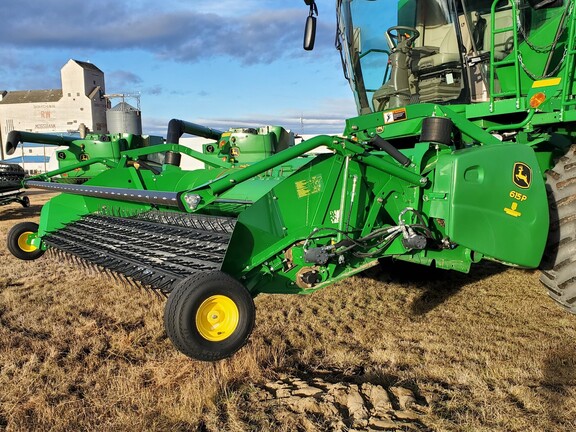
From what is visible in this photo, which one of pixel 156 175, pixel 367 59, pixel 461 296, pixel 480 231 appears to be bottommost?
pixel 461 296

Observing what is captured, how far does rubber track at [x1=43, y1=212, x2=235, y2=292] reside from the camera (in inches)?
106

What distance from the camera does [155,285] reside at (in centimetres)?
258

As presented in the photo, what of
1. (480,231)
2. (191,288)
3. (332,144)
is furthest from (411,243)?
(191,288)

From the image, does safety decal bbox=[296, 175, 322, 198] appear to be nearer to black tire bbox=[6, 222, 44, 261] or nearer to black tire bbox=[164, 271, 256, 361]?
black tire bbox=[164, 271, 256, 361]

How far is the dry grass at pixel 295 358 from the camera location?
2.15 meters

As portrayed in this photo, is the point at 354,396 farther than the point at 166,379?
No

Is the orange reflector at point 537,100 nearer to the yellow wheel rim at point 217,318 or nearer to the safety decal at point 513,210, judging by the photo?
the safety decal at point 513,210

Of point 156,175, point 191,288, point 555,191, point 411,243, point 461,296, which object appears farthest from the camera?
point 156,175

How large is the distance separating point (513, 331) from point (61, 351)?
287 cm

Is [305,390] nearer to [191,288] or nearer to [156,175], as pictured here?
[191,288]

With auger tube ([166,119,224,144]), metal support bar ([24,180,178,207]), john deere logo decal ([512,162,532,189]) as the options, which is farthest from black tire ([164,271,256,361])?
auger tube ([166,119,224,144])

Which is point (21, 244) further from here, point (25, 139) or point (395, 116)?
point (395, 116)

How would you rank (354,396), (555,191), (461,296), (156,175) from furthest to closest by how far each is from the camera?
1. (156,175)
2. (461,296)
3. (555,191)
4. (354,396)

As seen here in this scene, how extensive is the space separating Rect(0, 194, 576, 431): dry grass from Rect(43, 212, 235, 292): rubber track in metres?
0.48
